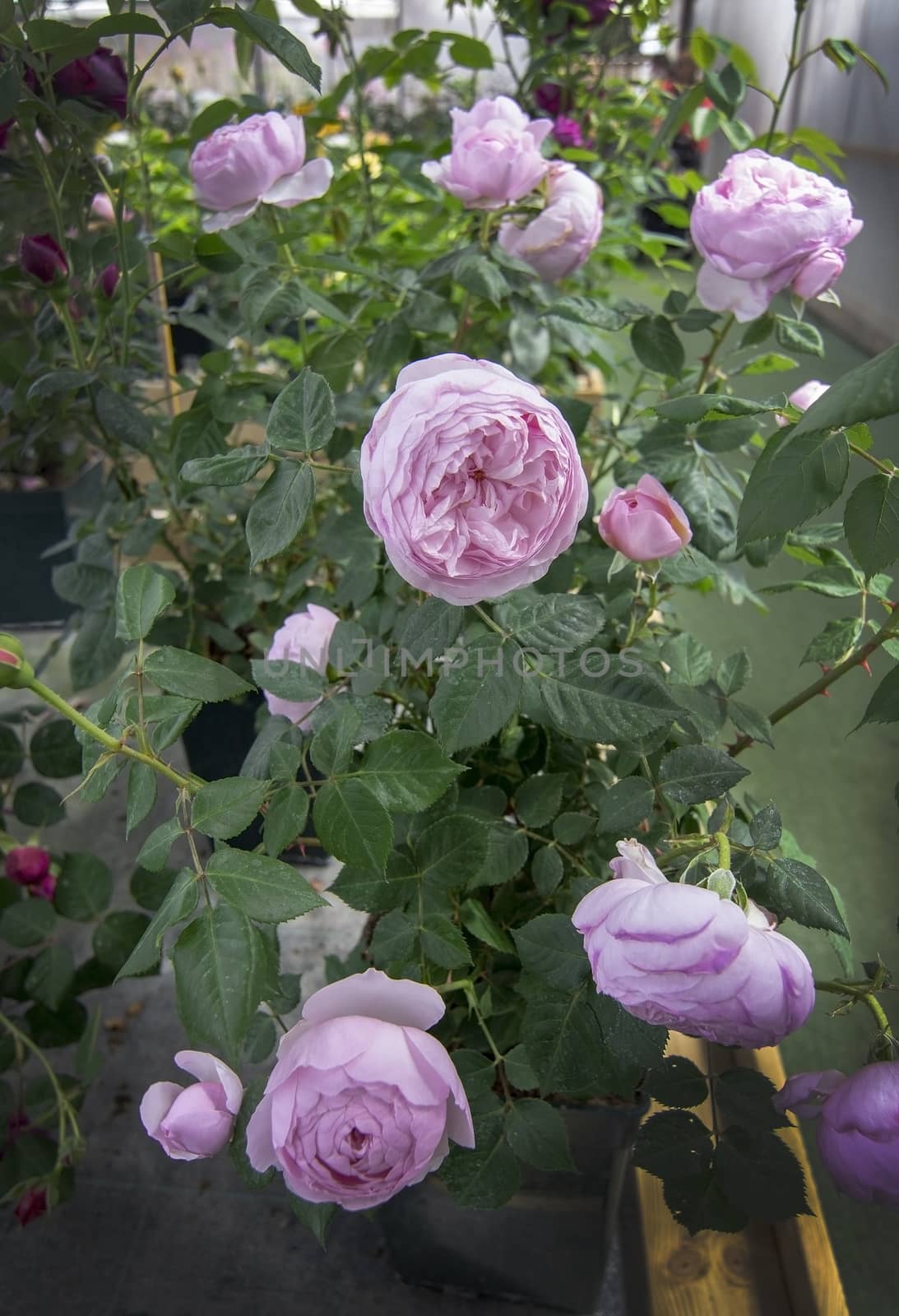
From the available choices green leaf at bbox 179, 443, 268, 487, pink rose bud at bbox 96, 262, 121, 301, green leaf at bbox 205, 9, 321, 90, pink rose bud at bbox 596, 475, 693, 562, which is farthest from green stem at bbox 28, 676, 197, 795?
pink rose bud at bbox 96, 262, 121, 301

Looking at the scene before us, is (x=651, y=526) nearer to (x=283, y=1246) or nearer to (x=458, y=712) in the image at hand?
(x=458, y=712)

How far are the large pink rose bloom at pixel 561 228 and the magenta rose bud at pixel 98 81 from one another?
270mm

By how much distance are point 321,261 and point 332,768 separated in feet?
1.31

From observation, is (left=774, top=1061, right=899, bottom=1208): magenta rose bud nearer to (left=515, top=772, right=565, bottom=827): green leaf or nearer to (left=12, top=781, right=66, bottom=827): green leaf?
(left=515, top=772, right=565, bottom=827): green leaf

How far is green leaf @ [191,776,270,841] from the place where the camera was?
1.23 ft

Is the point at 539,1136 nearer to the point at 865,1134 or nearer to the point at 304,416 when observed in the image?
the point at 865,1134

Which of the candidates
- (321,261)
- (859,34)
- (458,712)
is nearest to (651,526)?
(458,712)

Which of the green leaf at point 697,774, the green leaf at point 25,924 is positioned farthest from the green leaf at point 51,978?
the green leaf at point 697,774

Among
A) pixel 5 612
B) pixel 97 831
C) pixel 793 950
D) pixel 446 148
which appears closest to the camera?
pixel 793 950

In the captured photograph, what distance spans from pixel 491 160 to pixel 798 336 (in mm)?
200

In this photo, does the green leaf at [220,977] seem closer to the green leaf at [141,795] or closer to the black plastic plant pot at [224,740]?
the green leaf at [141,795]

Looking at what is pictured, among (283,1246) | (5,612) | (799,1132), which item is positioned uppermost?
(799,1132)

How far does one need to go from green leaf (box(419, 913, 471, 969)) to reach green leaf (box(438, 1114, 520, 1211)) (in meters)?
0.10

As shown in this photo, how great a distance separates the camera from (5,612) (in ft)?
4.83
